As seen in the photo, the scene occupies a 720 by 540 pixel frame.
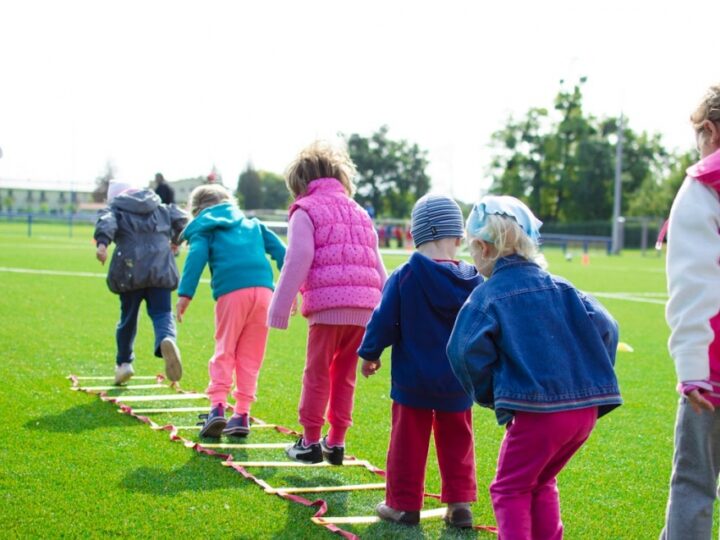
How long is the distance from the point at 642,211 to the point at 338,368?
67427mm

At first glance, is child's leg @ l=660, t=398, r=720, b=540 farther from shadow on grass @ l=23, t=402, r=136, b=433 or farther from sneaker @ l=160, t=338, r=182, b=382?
sneaker @ l=160, t=338, r=182, b=382

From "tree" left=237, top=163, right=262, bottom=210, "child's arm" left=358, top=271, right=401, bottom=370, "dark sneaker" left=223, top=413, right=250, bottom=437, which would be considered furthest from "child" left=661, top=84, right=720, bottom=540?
"tree" left=237, top=163, right=262, bottom=210

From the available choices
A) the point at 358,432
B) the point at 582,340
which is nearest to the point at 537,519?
the point at 582,340

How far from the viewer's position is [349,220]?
5.14 meters

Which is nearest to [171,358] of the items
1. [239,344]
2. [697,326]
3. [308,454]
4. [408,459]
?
[239,344]

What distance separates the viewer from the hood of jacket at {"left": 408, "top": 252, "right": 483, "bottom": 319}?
408 centimetres

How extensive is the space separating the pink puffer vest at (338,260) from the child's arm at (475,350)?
173 centimetres

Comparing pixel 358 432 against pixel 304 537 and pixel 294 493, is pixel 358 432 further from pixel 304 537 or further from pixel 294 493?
pixel 304 537

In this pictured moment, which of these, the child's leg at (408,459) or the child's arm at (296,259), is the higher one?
the child's arm at (296,259)

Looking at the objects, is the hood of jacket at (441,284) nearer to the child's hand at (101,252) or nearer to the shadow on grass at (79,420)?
the shadow on grass at (79,420)

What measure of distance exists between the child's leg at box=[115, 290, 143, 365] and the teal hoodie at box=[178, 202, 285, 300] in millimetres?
1566

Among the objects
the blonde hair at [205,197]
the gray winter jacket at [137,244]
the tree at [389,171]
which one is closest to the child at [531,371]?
the blonde hair at [205,197]

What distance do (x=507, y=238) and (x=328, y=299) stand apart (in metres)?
1.79

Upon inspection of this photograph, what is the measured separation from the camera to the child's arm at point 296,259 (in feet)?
16.5
